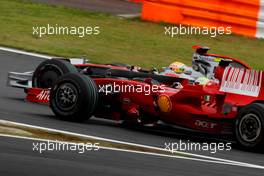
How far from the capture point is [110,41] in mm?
18125

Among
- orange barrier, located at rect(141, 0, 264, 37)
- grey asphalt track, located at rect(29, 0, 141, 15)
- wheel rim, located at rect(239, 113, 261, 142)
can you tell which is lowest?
wheel rim, located at rect(239, 113, 261, 142)

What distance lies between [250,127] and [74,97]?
88.1 inches

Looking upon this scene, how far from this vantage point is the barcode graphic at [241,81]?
1009 cm

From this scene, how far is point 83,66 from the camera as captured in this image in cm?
1195

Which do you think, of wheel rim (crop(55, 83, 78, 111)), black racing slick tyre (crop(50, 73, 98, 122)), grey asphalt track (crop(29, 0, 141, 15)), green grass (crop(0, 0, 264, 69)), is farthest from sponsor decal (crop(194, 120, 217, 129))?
grey asphalt track (crop(29, 0, 141, 15))

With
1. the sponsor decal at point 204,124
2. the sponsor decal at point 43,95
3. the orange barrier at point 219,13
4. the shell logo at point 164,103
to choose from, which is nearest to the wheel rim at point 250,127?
the sponsor decal at point 204,124

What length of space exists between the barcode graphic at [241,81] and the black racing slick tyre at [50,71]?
7.13ft

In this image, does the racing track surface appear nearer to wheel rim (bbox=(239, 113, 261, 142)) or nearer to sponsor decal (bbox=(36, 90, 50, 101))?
wheel rim (bbox=(239, 113, 261, 142))

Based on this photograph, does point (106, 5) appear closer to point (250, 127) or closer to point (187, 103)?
point (187, 103)

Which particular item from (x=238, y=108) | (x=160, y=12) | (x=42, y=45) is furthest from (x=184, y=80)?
(x=160, y=12)

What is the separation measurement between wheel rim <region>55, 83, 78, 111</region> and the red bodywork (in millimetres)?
375

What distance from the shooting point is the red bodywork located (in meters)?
10.2

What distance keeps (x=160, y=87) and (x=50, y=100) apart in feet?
4.61

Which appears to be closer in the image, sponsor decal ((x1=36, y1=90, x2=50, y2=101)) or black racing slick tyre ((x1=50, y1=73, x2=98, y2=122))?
black racing slick tyre ((x1=50, y1=73, x2=98, y2=122))
